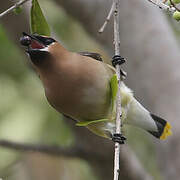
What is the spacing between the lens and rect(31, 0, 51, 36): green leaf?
2461 mm

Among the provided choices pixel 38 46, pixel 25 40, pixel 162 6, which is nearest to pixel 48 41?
pixel 38 46

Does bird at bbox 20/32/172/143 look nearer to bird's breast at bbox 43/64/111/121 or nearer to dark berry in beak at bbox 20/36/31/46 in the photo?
bird's breast at bbox 43/64/111/121

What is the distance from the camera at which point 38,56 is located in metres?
2.67

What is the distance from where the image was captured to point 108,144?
13.8ft

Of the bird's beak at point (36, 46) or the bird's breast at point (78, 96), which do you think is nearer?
the bird's beak at point (36, 46)

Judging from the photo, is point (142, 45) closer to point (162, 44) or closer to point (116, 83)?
point (162, 44)

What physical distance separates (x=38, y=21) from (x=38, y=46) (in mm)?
201

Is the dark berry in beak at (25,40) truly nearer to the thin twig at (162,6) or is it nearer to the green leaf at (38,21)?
the green leaf at (38,21)

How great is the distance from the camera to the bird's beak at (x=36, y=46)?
2.52 m

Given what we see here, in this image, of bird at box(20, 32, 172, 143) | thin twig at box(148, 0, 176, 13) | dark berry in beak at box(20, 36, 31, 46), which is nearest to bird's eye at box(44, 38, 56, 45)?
bird at box(20, 32, 172, 143)

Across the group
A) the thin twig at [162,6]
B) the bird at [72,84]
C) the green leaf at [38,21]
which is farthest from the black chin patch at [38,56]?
the thin twig at [162,6]

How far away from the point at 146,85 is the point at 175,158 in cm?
54

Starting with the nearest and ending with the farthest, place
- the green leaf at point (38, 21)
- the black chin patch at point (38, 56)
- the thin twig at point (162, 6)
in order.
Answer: the thin twig at point (162, 6), the green leaf at point (38, 21), the black chin patch at point (38, 56)

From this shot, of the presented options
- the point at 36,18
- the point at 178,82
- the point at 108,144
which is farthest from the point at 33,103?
the point at 36,18
